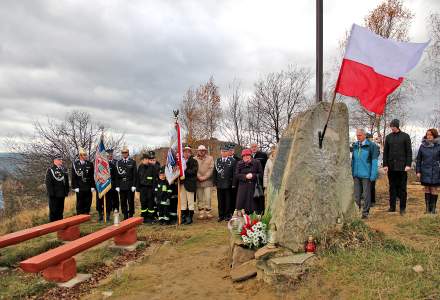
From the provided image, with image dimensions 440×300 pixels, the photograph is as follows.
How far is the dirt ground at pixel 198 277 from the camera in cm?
408

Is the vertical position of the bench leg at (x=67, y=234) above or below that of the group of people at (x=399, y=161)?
below

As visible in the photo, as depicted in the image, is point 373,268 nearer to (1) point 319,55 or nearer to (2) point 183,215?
(1) point 319,55

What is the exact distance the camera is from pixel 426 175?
23.5 ft

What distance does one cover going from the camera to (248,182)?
26.3 feet

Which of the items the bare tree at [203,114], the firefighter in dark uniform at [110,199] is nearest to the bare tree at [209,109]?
the bare tree at [203,114]

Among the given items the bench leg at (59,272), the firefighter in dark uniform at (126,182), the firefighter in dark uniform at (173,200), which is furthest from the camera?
the firefighter in dark uniform at (126,182)

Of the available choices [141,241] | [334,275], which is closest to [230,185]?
[141,241]

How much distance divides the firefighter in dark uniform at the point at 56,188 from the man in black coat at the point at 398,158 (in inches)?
309

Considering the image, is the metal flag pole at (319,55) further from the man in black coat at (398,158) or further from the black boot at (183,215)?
the black boot at (183,215)

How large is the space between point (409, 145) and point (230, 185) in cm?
417

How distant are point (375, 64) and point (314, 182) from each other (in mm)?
1666

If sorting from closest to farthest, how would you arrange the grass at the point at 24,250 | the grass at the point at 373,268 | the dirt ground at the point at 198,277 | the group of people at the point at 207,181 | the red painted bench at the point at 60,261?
the grass at the point at 373,268 < the dirt ground at the point at 198,277 < the red painted bench at the point at 60,261 < the grass at the point at 24,250 < the group of people at the point at 207,181

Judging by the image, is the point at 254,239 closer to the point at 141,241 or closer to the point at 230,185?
the point at 141,241

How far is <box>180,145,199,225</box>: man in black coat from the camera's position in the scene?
9.33m
